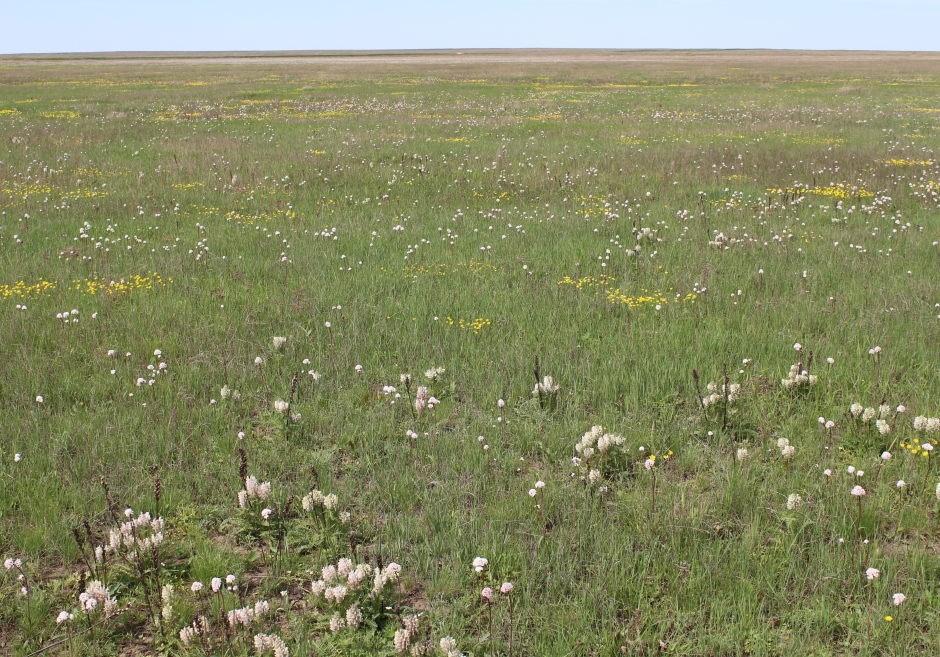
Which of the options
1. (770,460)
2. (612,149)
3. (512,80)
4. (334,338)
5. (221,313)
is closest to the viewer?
(770,460)

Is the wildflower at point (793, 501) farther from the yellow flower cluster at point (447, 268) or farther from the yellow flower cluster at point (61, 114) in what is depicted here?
the yellow flower cluster at point (61, 114)

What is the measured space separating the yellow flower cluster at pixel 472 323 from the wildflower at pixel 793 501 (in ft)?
12.0

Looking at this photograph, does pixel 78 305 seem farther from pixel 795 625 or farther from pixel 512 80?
pixel 512 80

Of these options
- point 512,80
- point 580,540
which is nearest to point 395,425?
point 580,540

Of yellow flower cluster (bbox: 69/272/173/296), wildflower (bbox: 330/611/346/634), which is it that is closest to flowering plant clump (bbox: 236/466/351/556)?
wildflower (bbox: 330/611/346/634)

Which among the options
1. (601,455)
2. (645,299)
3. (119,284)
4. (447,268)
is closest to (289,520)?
(601,455)

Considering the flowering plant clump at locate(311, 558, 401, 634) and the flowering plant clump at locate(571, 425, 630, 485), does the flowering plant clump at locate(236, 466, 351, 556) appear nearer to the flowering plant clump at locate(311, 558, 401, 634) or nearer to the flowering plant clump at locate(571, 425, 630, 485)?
the flowering plant clump at locate(311, 558, 401, 634)

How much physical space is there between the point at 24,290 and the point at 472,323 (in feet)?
18.4

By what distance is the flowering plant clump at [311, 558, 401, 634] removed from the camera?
140 inches

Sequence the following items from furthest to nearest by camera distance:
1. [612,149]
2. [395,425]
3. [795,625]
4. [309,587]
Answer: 1. [612,149]
2. [395,425]
3. [309,587]
4. [795,625]

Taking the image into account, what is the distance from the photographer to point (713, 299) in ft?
25.9

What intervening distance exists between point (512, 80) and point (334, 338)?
5580 centimetres

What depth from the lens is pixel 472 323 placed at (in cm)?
741

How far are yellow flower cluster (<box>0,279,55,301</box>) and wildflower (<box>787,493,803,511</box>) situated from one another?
8299 mm
